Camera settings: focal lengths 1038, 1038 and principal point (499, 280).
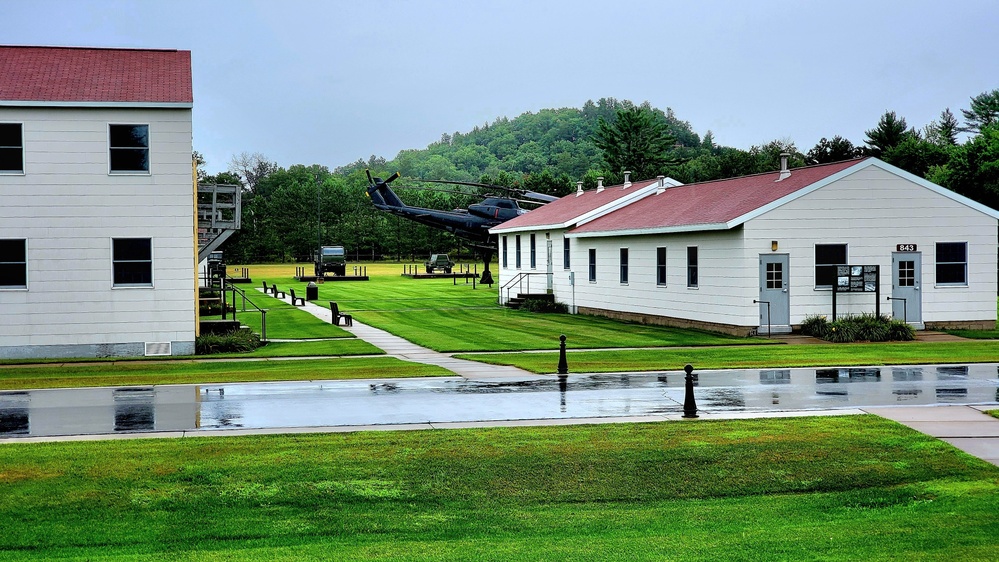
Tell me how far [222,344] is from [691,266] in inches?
605

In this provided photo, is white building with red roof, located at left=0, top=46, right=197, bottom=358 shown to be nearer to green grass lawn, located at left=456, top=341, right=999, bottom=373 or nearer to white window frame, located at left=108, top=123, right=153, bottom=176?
white window frame, located at left=108, top=123, right=153, bottom=176

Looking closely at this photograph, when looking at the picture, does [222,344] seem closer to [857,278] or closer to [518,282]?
[857,278]

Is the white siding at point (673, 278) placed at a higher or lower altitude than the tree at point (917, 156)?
lower

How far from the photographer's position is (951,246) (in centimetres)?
3266

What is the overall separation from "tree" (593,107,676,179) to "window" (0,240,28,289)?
96.4m

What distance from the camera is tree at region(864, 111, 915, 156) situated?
98.2 m

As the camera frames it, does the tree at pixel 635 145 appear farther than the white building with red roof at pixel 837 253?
Yes

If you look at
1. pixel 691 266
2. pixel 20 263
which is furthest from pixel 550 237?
pixel 20 263

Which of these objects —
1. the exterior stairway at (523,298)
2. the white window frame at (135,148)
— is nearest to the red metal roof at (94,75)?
the white window frame at (135,148)

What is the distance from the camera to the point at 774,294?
31.4 metres

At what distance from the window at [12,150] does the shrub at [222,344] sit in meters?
6.47

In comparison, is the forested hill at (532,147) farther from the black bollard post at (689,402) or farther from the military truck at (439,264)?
the black bollard post at (689,402)

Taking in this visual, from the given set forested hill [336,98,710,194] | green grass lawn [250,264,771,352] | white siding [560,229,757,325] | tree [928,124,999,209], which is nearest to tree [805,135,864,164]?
tree [928,124,999,209]

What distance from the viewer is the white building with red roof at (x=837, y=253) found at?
1231 inches
